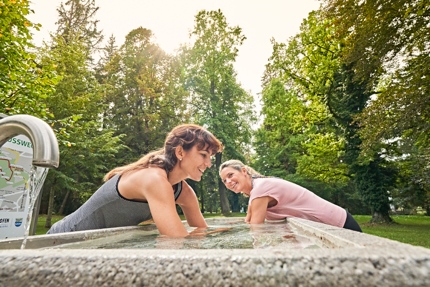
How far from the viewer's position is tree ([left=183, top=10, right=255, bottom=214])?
1045 inches

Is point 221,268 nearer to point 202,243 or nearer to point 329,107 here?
point 202,243

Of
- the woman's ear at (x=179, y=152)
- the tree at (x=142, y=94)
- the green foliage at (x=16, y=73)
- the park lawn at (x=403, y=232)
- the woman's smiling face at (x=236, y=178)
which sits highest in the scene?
the tree at (x=142, y=94)

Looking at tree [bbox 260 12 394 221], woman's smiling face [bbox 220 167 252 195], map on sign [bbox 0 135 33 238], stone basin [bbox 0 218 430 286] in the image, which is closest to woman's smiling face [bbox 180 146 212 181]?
woman's smiling face [bbox 220 167 252 195]

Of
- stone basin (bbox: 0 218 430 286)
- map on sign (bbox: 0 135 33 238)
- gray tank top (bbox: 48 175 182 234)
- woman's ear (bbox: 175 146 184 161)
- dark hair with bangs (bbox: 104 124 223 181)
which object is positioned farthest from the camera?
map on sign (bbox: 0 135 33 238)

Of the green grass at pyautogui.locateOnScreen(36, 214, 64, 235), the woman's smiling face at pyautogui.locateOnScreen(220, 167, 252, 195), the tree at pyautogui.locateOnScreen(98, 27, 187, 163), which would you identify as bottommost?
the green grass at pyautogui.locateOnScreen(36, 214, 64, 235)

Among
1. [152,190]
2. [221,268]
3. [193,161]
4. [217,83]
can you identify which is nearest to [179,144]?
[193,161]

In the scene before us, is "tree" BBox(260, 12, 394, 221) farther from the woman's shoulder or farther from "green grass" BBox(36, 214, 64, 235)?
the woman's shoulder

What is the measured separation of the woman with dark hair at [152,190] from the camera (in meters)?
2.46

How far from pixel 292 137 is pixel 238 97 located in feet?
21.3

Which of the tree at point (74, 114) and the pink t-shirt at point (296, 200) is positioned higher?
the tree at point (74, 114)

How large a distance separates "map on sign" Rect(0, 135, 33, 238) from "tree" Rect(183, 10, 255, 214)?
19713mm

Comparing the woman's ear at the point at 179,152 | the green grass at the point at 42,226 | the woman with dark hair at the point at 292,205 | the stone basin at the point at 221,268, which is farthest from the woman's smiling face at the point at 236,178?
the green grass at the point at 42,226

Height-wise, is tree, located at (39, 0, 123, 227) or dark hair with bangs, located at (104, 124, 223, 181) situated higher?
tree, located at (39, 0, 123, 227)

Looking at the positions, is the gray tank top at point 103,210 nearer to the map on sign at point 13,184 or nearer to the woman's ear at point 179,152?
the woman's ear at point 179,152
